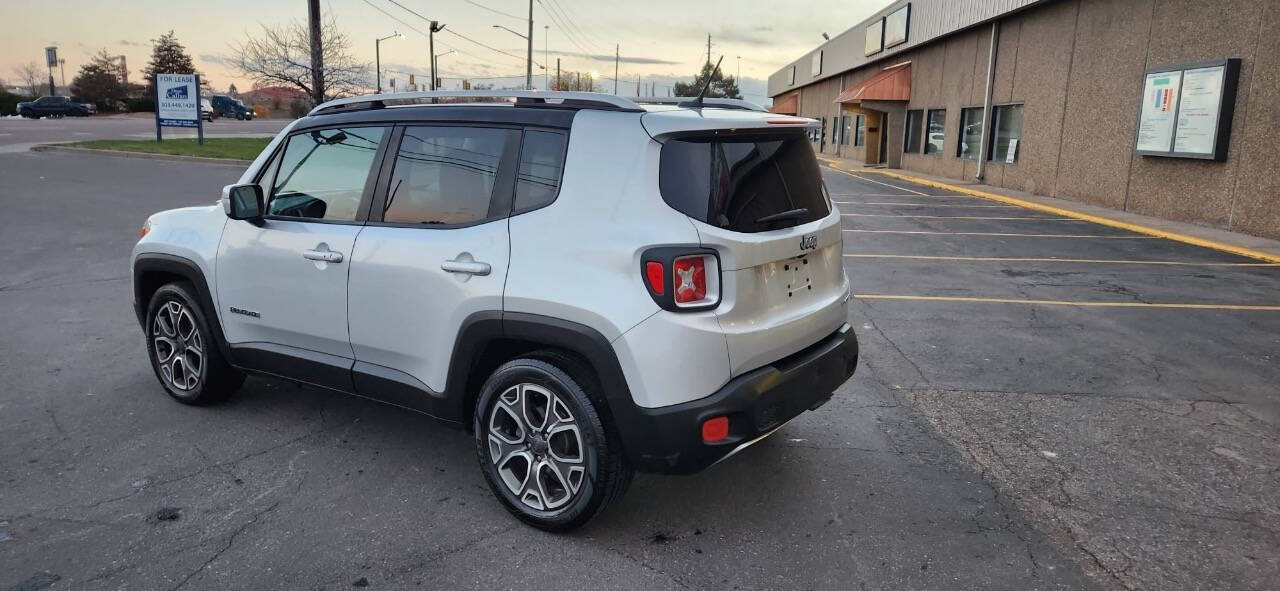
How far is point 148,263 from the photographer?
491 cm

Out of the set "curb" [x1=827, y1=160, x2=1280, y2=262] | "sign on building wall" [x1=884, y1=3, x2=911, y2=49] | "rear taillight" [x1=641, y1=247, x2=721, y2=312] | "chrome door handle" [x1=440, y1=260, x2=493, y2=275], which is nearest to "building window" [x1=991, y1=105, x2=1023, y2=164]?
"curb" [x1=827, y1=160, x2=1280, y2=262]

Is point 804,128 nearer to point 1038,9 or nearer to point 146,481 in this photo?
point 146,481

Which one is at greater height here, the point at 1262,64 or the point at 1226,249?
the point at 1262,64

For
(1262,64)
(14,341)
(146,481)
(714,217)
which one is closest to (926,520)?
(714,217)

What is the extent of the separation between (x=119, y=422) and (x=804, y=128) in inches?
157

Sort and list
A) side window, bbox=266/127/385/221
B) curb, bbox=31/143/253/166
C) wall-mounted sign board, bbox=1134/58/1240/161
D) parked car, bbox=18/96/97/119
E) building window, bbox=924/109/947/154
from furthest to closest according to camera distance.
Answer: parked car, bbox=18/96/97/119 → building window, bbox=924/109/947/154 → curb, bbox=31/143/253/166 → wall-mounted sign board, bbox=1134/58/1240/161 → side window, bbox=266/127/385/221

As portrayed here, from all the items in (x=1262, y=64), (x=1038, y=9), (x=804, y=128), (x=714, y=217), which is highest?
(x=1038, y=9)

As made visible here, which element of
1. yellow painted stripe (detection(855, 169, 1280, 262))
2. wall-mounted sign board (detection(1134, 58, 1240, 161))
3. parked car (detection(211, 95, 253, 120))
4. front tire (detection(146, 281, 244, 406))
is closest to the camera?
front tire (detection(146, 281, 244, 406))

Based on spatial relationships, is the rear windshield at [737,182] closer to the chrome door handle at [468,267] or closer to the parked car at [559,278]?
the parked car at [559,278]

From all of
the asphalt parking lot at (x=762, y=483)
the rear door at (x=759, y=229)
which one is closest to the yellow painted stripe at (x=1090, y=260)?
the asphalt parking lot at (x=762, y=483)

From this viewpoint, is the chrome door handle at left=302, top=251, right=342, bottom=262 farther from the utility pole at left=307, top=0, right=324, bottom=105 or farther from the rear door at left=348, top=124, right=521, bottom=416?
the utility pole at left=307, top=0, right=324, bottom=105

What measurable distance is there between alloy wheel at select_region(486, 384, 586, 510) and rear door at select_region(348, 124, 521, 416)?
0.34 metres

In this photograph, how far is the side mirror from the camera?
14.0 feet

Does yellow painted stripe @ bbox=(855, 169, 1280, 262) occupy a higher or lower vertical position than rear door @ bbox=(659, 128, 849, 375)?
lower
